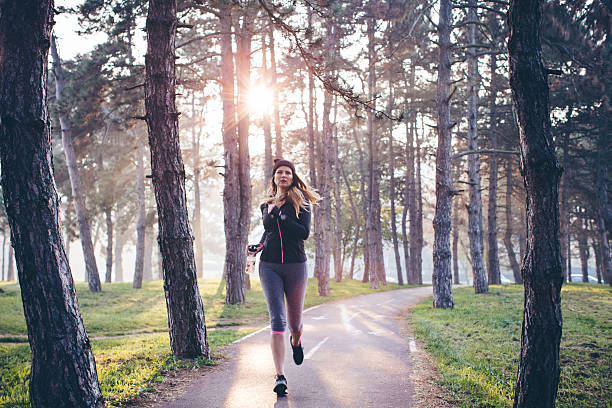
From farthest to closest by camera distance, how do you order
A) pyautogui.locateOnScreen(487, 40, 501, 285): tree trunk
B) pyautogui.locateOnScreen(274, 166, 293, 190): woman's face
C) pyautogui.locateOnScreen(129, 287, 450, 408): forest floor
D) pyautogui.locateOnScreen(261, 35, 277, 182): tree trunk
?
pyautogui.locateOnScreen(487, 40, 501, 285): tree trunk → pyautogui.locateOnScreen(261, 35, 277, 182): tree trunk → pyautogui.locateOnScreen(274, 166, 293, 190): woman's face → pyautogui.locateOnScreen(129, 287, 450, 408): forest floor

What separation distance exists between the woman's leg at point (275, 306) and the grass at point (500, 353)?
6.62 ft

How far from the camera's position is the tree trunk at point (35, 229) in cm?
415

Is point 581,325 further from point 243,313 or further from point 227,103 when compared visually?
point 227,103

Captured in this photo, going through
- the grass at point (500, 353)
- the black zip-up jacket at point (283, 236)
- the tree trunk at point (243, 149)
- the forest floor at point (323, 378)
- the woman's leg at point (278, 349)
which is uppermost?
the tree trunk at point (243, 149)

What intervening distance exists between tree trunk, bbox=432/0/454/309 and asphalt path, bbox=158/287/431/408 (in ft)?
17.2

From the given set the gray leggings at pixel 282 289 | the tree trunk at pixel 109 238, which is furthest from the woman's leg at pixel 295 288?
the tree trunk at pixel 109 238

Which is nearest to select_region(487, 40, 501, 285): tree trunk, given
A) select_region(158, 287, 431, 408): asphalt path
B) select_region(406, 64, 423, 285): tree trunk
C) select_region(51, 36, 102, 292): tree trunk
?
select_region(406, 64, 423, 285): tree trunk

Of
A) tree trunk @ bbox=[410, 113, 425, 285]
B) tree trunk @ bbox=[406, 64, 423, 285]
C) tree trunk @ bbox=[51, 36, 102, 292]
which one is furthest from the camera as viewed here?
tree trunk @ bbox=[410, 113, 425, 285]

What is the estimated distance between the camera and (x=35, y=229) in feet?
13.7

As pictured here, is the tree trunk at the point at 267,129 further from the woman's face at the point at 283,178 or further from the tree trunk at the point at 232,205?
the woman's face at the point at 283,178

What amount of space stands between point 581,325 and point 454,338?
10.8ft

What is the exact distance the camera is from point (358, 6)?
77.3 feet

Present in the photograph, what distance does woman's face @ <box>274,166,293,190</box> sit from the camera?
5.51 meters

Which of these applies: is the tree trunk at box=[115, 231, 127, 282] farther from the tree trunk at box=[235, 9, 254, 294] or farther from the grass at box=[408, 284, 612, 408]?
the grass at box=[408, 284, 612, 408]
